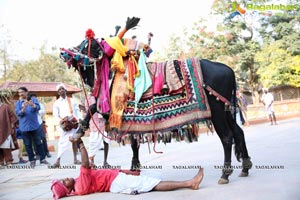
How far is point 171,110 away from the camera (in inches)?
178

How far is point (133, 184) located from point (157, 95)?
1.16 metres

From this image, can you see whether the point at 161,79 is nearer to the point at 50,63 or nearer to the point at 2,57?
the point at 2,57

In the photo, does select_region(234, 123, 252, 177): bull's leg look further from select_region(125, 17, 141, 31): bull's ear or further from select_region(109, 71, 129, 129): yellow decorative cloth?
select_region(125, 17, 141, 31): bull's ear

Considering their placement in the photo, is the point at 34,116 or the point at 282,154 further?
the point at 34,116

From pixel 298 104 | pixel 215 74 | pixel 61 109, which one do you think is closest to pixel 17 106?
pixel 61 109

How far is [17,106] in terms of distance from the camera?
25.8ft

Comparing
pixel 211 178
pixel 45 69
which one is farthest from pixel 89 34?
pixel 45 69

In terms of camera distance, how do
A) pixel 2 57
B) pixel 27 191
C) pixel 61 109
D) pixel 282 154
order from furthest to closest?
pixel 2 57 < pixel 61 109 < pixel 282 154 < pixel 27 191

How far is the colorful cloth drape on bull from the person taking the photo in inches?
177

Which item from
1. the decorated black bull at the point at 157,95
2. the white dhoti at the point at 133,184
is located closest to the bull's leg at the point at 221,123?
the decorated black bull at the point at 157,95

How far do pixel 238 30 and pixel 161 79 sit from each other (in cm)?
2121

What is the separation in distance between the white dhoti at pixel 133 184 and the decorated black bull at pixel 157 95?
582 mm

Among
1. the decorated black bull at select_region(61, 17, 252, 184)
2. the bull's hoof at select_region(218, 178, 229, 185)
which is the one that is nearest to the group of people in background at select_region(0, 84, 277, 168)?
the decorated black bull at select_region(61, 17, 252, 184)

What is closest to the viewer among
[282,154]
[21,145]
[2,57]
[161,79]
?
[161,79]
